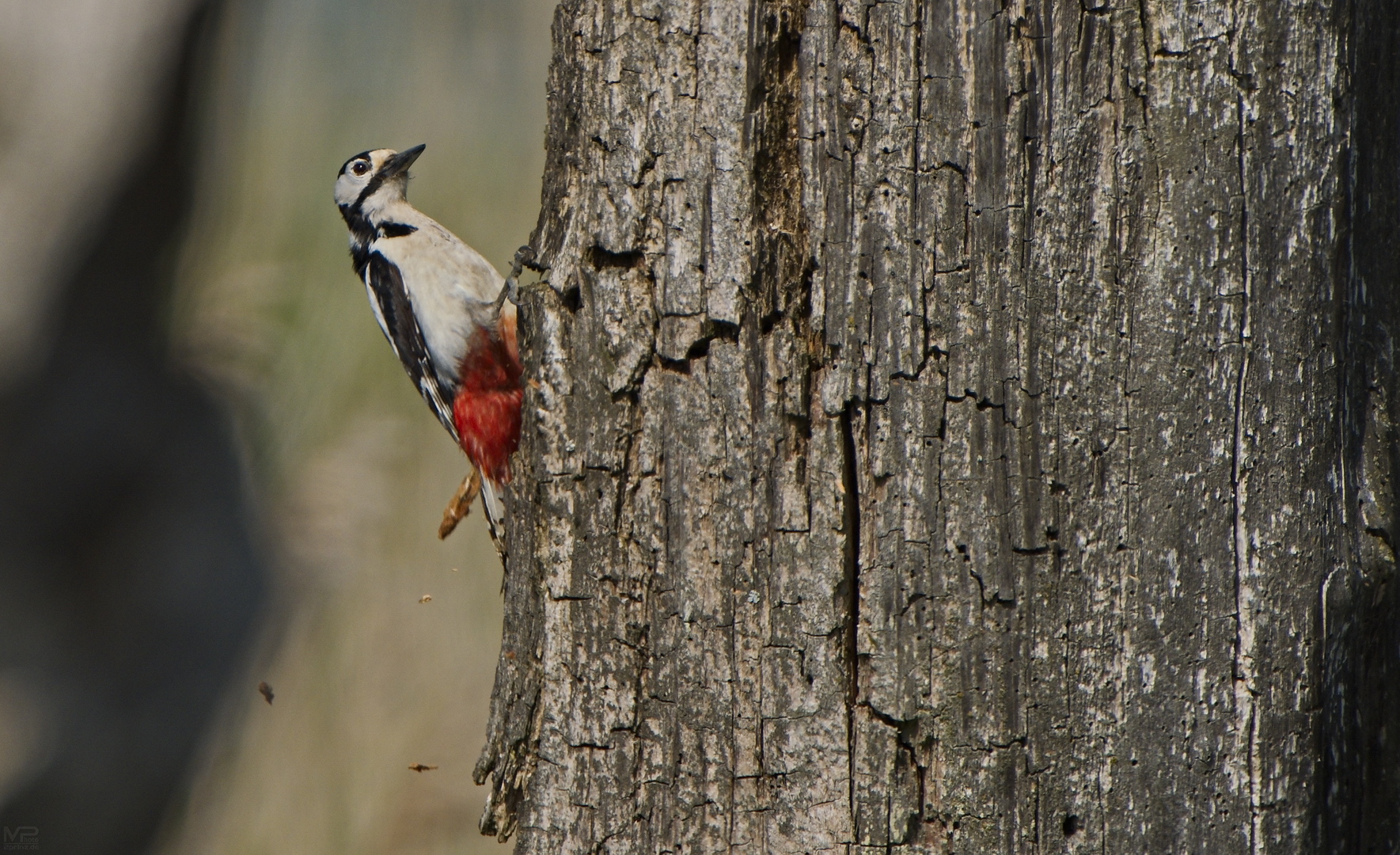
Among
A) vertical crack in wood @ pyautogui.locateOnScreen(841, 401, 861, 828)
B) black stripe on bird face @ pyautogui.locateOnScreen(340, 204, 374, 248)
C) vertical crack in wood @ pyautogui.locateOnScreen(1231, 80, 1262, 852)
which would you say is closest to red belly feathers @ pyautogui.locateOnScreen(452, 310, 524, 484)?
black stripe on bird face @ pyautogui.locateOnScreen(340, 204, 374, 248)

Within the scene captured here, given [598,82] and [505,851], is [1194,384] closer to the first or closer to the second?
[598,82]

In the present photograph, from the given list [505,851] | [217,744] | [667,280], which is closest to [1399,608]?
[667,280]

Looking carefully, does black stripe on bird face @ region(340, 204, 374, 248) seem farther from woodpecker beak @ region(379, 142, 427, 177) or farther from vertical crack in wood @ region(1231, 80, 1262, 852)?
vertical crack in wood @ region(1231, 80, 1262, 852)

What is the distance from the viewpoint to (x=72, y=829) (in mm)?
4062

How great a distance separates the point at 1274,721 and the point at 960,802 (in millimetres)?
413

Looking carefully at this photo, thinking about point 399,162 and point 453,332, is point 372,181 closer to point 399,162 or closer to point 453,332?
point 399,162

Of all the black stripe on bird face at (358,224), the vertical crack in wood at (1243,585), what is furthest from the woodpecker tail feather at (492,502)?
the vertical crack in wood at (1243,585)

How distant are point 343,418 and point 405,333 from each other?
114cm

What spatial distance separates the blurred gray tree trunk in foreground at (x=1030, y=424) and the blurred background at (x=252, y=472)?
9.22 ft

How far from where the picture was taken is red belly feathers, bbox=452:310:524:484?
341 centimetres

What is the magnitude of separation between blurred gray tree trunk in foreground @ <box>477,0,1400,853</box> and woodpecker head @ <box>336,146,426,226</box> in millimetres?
2699

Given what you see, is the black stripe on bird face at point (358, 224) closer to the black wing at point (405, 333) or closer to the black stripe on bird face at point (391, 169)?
the black stripe on bird face at point (391, 169)

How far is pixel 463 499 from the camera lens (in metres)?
3.42

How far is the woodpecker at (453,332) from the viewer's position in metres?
3.42
